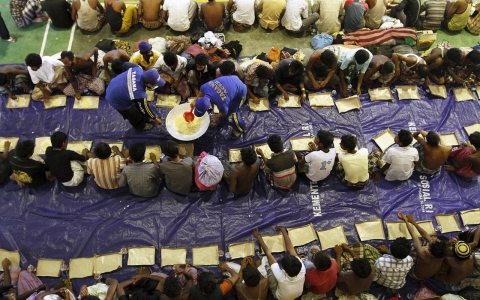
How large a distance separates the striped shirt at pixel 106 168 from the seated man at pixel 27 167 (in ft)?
2.29

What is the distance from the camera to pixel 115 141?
6.46m

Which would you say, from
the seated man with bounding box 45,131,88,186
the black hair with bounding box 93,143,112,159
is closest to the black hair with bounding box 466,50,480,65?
the black hair with bounding box 93,143,112,159

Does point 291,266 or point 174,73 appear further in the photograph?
point 174,73

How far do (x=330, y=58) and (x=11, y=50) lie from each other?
5.72m

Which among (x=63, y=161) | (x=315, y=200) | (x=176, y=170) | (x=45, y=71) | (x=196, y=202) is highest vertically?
(x=45, y=71)

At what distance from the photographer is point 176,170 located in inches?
224

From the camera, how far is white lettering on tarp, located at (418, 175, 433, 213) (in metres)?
6.13

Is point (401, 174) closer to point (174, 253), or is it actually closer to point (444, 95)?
point (444, 95)

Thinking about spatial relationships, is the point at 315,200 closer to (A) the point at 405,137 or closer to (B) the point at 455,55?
(A) the point at 405,137

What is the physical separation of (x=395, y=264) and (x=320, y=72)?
330cm

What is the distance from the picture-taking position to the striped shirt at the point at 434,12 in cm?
788

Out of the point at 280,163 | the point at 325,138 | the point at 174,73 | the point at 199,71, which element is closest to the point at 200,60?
the point at 199,71

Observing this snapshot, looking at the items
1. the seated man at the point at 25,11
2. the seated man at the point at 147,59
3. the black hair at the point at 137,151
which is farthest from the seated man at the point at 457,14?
the seated man at the point at 25,11

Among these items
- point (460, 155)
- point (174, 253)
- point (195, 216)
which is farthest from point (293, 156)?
point (460, 155)
